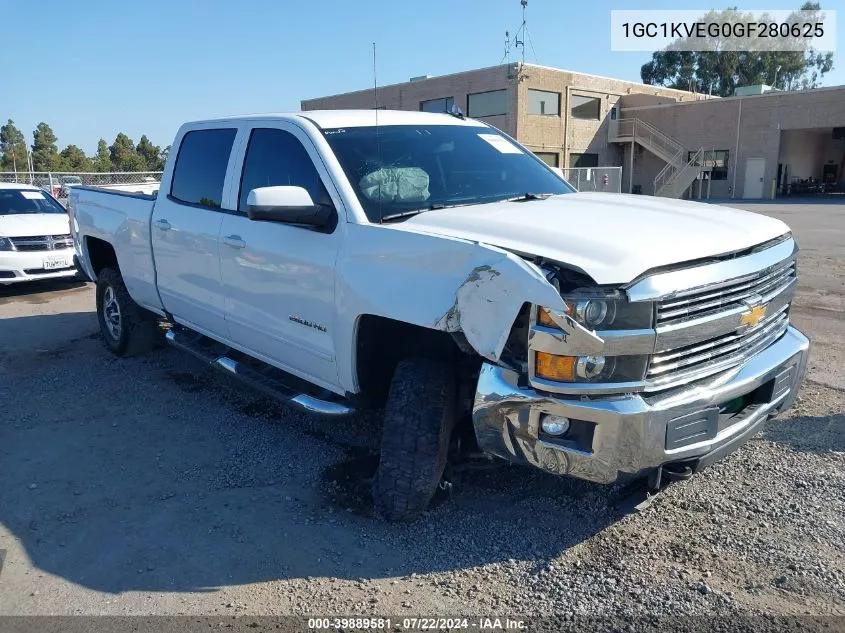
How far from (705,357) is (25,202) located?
38.3ft

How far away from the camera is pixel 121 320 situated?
21.3 feet

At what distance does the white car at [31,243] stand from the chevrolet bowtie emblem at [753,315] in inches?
396

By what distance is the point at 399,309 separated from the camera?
10.7 feet

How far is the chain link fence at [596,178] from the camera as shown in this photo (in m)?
24.5

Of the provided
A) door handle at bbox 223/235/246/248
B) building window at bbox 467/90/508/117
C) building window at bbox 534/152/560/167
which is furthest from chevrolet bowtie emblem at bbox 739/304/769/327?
building window at bbox 534/152/560/167

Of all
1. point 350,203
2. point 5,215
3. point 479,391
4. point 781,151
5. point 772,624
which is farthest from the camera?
point 781,151

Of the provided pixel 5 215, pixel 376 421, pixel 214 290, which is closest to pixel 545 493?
pixel 376 421

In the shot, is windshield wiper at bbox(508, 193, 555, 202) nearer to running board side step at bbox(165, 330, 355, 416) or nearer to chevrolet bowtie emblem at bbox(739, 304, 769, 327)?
chevrolet bowtie emblem at bbox(739, 304, 769, 327)

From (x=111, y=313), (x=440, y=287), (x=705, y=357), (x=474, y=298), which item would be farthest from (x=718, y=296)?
(x=111, y=313)

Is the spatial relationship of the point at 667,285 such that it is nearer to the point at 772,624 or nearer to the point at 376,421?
the point at 772,624

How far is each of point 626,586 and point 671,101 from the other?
1749 inches

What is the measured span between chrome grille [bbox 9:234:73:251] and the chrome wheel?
14.8ft

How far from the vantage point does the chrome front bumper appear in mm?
2768

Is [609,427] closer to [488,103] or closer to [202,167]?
[202,167]
